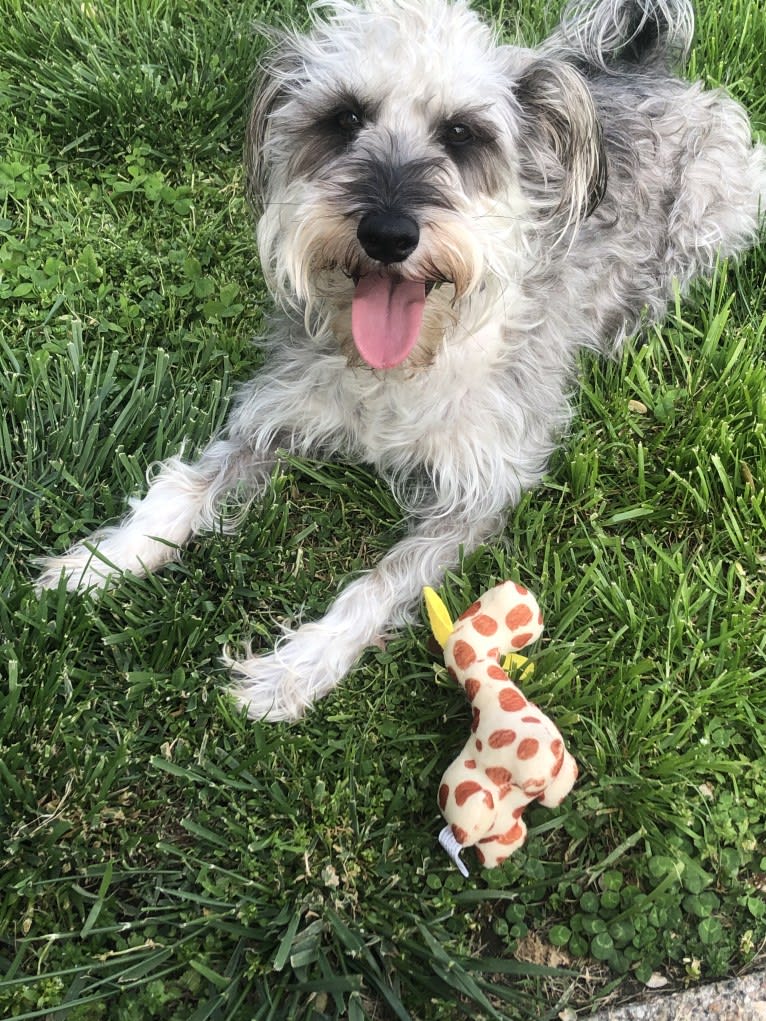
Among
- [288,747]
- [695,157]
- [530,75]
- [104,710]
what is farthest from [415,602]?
[695,157]

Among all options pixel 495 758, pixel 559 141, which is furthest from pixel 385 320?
pixel 495 758

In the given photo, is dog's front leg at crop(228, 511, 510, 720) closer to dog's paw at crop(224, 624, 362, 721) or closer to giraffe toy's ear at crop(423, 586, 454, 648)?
dog's paw at crop(224, 624, 362, 721)

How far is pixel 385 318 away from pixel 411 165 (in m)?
0.44

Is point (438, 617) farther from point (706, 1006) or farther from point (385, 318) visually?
point (706, 1006)

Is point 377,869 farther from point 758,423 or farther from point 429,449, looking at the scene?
point 758,423

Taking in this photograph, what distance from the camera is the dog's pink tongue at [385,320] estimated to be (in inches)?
106

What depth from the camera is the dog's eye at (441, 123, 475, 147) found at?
2.70 meters

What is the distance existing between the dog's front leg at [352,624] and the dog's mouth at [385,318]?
0.67m

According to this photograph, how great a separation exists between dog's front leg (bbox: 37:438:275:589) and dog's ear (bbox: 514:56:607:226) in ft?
4.38

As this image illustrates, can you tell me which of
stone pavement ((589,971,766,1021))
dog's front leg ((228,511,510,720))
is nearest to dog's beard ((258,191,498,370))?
dog's front leg ((228,511,510,720))

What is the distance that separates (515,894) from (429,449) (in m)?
1.44

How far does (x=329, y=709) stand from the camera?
276cm

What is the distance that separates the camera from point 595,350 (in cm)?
362

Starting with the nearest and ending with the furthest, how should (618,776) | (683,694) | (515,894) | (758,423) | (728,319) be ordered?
(515,894) → (618,776) → (683,694) → (758,423) → (728,319)
